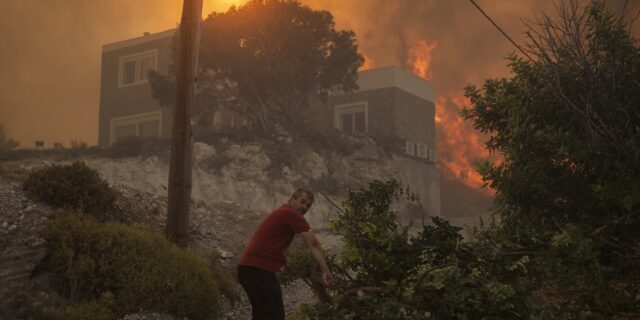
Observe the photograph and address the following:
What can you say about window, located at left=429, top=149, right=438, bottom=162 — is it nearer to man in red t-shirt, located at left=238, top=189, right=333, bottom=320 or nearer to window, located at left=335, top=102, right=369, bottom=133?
window, located at left=335, top=102, right=369, bottom=133

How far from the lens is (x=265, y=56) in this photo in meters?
30.8

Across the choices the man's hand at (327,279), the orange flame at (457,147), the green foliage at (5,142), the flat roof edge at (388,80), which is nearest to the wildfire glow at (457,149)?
the orange flame at (457,147)

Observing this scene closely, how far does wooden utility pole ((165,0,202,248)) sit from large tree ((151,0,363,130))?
57.8 feet

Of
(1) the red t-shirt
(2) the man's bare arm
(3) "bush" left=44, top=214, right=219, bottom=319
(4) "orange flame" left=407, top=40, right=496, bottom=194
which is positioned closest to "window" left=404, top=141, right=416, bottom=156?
(4) "orange flame" left=407, top=40, right=496, bottom=194

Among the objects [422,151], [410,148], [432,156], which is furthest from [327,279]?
[432,156]

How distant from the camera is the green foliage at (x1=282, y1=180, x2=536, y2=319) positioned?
18.1 feet

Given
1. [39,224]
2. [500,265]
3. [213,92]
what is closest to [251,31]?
[213,92]

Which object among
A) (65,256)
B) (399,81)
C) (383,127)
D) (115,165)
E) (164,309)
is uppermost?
(399,81)

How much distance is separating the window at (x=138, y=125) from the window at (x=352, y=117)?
9.81m

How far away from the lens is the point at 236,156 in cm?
2958

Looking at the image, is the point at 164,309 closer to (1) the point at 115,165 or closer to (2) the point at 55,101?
(1) the point at 115,165

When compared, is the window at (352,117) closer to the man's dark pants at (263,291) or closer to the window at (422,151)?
the window at (422,151)

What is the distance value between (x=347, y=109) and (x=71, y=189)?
26.4 m

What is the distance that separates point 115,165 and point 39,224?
57.5 feet
